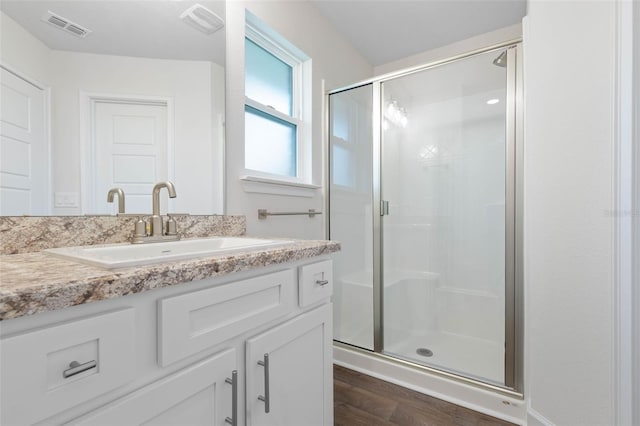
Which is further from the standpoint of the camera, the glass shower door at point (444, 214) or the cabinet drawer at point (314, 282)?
the glass shower door at point (444, 214)

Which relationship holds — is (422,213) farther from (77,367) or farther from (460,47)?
(77,367)

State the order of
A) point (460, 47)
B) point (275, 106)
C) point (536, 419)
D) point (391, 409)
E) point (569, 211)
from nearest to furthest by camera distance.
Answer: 1. point (569, 211)
2. point (536, 419)
3. point (391, 409)
4. point (275, 106)
5. point (460, 47)

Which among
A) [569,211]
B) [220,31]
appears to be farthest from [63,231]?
[569,211]

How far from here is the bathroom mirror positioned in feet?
2.82

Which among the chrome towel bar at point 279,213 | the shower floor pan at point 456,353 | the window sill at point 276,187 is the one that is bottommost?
the shower floor pan at point 456,353

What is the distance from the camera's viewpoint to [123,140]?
1066 millimetres

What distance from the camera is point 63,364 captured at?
0.44 metres

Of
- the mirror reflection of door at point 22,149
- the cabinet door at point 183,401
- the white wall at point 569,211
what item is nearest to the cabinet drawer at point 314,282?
the cabinet door at point 183,401

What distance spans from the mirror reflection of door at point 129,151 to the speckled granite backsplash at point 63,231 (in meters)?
0.05

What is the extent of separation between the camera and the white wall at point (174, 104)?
3.10ft

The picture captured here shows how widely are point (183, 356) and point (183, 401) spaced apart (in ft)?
0.32

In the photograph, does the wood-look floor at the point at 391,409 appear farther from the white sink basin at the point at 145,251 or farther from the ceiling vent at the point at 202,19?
the ceiling vent at the point at 202,19

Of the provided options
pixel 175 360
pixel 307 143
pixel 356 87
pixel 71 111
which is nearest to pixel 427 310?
pixel 307 143

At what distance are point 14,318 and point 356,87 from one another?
6.84ft
